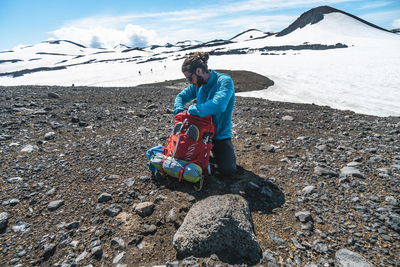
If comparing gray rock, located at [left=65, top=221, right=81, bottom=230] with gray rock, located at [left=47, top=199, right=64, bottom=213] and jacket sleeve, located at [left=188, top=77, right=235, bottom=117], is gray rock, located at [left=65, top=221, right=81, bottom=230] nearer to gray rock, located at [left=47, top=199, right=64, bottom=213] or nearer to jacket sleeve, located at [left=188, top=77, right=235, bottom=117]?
gray rock, located at [left=47, top=199, right=64, bottom=213]

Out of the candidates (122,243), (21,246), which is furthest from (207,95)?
(21,246)

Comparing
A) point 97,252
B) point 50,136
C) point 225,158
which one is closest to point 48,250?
point 97,252

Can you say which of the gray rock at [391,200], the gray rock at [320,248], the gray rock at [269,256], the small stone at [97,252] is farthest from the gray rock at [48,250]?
the gray rock at [391,200]

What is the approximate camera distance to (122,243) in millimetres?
2752

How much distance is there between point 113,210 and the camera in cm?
329

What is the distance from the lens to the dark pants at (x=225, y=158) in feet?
14.0

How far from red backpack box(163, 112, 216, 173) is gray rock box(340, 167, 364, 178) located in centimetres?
252

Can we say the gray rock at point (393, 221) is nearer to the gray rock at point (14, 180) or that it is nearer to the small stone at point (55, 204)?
the small stone at point (55, 204)

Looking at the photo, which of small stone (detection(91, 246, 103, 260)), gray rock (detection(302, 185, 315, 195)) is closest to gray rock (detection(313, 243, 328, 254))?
gray rock (detection(302, 185, 315, 195))

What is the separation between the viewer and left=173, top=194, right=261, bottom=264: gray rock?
98.5 inches

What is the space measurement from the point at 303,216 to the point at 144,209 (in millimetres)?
2264

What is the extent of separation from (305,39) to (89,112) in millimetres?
64277

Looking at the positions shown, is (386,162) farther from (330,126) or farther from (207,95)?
(207,95)

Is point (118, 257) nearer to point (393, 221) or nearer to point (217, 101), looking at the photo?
point (217, 101)
